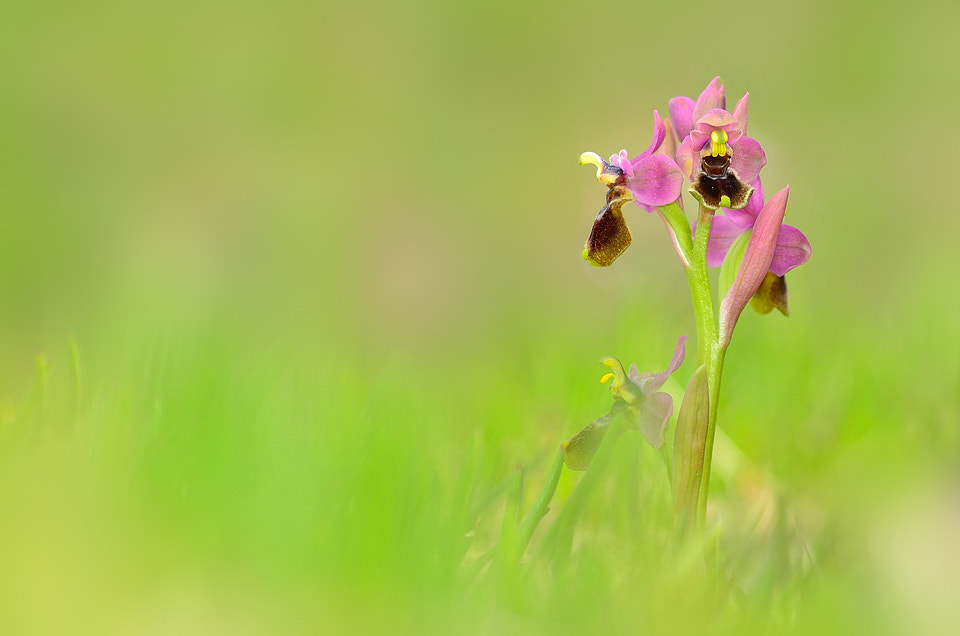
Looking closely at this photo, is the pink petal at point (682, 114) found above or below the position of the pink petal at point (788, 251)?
above

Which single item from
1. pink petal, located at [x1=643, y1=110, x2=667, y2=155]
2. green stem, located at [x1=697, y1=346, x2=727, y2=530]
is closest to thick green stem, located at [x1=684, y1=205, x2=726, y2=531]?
green stem, located at [x1=697, y1=346, x2=727, y2=530]

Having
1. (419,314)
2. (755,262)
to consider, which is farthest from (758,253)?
(419,314)

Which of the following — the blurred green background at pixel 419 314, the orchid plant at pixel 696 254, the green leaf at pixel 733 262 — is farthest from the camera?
the green leaf at pixel 733 262

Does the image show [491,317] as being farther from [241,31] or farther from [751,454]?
[241,31]

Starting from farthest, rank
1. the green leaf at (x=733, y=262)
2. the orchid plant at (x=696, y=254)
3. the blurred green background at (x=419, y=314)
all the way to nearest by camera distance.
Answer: the green leaf at (x=733, y=262)
the orchid plant at (x=696, y=254)
the blurred green background at (x=419, y=314)

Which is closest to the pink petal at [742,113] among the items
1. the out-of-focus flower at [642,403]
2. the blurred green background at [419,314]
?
the out-of-focus flower at [642,403]

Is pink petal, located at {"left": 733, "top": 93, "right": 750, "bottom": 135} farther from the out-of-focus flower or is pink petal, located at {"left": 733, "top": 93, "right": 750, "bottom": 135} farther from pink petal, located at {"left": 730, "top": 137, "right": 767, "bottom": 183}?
the out-of-focus flower

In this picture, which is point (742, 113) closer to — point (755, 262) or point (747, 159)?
point (747, 159)

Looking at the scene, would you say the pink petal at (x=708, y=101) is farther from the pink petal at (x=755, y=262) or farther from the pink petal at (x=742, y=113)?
the pink petal at (x=755, y=262)
